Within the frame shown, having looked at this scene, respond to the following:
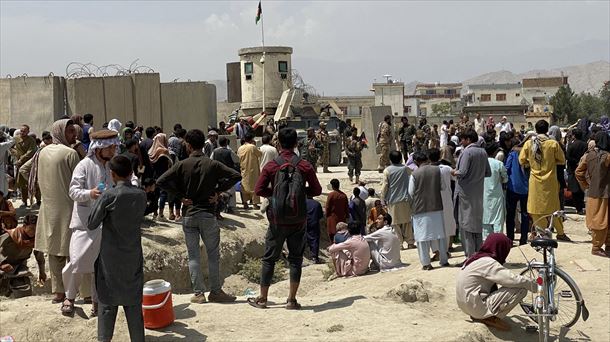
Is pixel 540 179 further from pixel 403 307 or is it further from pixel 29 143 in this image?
pixel 29 143

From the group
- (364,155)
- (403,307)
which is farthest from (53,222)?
(364,155)

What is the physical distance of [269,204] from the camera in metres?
6.73

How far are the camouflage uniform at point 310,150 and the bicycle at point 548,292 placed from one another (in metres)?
11.0

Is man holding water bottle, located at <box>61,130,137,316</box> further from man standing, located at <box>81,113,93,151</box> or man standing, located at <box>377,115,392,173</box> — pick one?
man standing, located at <box>377,115,392,173</box>

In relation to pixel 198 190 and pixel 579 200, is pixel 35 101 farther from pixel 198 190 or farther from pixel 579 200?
pixel 579 200

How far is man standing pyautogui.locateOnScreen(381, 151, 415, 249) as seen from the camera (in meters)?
10.6

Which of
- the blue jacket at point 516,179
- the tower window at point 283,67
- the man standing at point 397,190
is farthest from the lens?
the tower window at point 283,67

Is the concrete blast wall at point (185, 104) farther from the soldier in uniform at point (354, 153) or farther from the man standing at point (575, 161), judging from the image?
the man standing at point (575, 161)

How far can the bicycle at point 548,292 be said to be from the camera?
6625mm

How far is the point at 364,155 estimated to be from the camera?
21406mm

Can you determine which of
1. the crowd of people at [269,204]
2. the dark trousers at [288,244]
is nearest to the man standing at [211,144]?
the crowd of people at [269,204]

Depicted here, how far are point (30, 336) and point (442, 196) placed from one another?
18.6ft

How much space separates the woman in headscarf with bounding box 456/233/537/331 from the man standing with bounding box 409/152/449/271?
205 centimetres

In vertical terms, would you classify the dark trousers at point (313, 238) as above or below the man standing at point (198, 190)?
below
